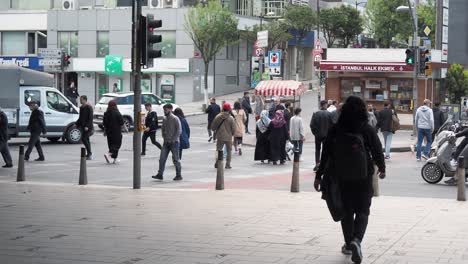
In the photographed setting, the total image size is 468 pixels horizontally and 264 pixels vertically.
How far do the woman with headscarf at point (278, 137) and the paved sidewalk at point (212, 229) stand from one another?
8.36 m

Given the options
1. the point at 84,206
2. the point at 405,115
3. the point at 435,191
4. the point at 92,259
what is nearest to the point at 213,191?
the point at 84,206

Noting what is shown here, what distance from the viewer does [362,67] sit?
40688 mm

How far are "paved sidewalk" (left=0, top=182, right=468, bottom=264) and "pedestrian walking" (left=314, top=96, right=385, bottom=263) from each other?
0.47 meters

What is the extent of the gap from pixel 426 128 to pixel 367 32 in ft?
218

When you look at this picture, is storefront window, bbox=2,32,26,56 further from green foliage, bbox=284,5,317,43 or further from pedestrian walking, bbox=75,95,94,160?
pedestrian walking, bbox=75,95,94,160

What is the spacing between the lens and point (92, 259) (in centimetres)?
911

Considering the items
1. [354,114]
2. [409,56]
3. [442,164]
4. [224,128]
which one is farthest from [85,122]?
[354,114]

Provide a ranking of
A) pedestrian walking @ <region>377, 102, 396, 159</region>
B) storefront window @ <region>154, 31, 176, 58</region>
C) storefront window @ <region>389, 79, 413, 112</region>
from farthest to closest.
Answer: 1. storefront window @ <region>154, 31, 176, 58</region>
2. storefront window @ <region>389, 79, 413, 112</region>
3. pedestrian walking @ <region>377, 102, 396, 159</region>

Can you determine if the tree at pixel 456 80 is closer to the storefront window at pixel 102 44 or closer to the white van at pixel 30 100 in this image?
the storefront window at pixel 102 44

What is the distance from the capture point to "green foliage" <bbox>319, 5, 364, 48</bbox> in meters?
73.8

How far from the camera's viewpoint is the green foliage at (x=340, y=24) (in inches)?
2904

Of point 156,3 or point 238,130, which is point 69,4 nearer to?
point 156,3

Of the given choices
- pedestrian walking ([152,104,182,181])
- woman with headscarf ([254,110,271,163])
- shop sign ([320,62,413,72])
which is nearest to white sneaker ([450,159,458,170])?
pedestrian walking ([152,104,182,181])

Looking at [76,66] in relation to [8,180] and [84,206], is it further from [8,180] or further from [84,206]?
[84,206]
